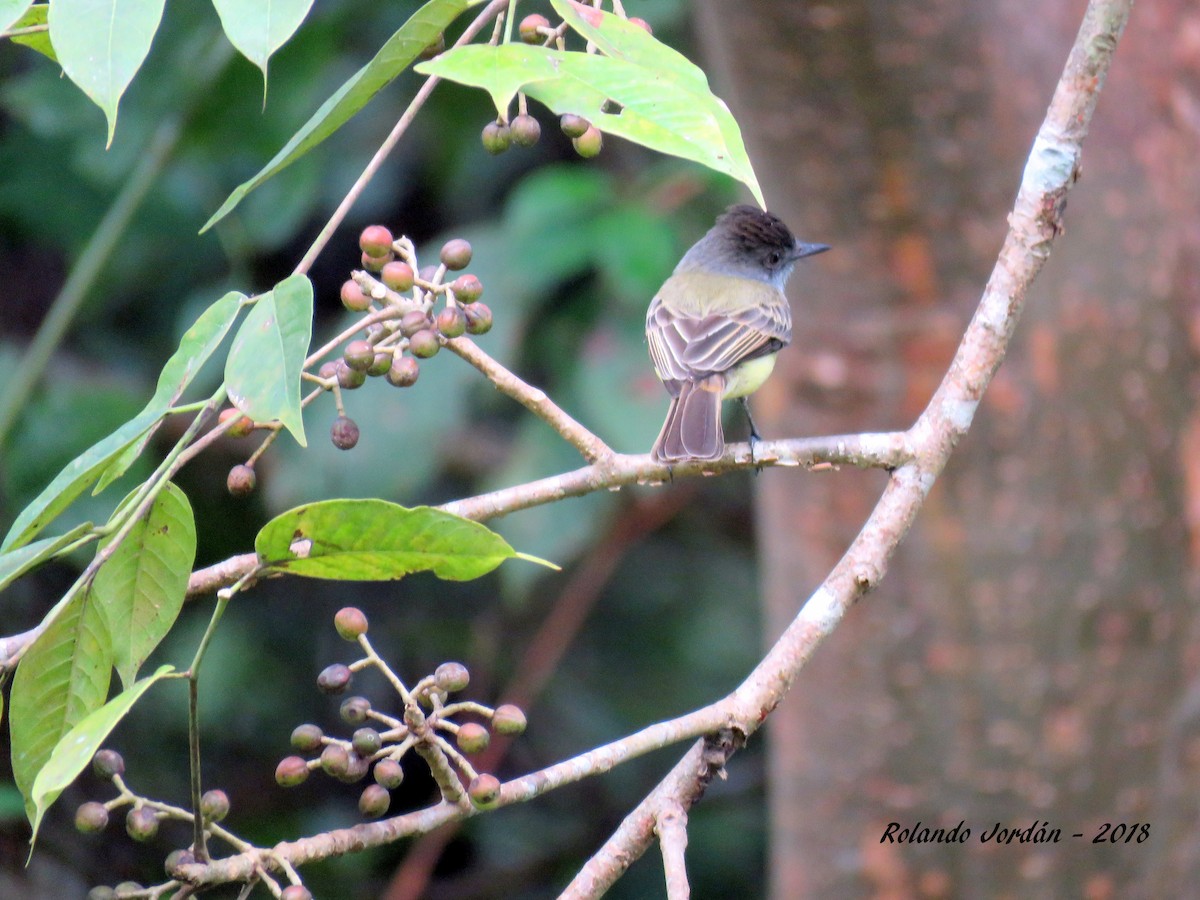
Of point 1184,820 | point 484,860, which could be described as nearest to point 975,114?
point 1184,820

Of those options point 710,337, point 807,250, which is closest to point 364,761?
point 710,337

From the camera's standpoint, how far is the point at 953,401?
1981 mm

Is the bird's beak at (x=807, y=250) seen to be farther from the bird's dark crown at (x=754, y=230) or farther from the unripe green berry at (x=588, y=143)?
the unripe green berry at (x=588, y=143)

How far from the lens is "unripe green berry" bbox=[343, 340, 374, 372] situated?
160 cm

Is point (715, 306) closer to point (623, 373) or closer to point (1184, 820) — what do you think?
point (623, 373)

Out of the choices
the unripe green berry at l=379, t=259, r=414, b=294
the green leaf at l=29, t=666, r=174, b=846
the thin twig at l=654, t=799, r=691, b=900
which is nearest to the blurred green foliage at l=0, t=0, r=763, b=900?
the unripe green berry at l=379, t=259, r=414, b=294

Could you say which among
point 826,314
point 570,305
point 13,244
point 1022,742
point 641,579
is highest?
point 826,314

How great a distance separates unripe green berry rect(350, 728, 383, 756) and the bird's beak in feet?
7.51

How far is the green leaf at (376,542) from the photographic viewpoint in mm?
1414

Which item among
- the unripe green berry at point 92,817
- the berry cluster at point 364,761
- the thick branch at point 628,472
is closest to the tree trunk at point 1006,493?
the thick branch at point 628,472

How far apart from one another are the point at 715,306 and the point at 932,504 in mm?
796

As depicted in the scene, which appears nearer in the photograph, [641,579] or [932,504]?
[932,504]

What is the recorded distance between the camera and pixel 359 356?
161cm

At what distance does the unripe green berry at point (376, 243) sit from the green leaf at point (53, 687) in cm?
57
